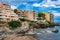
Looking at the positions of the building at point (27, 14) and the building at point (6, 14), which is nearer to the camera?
the building at point (6, 14)

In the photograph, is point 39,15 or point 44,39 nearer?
point 44,39

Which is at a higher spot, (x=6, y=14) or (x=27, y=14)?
(x=6, y=14)

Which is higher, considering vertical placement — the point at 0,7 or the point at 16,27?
the point at 0,7

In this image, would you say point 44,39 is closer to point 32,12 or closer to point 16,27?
point 16,27

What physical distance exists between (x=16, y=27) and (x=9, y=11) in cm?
187

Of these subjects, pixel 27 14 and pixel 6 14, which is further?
pixel 27 14

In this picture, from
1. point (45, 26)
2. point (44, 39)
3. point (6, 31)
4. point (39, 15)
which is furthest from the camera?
point (39, 15)

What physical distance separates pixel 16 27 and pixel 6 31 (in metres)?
1.18

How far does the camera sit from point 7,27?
10.8 meters

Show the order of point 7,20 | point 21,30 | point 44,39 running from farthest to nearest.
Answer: point 7,20, point 21,30, point 44,39

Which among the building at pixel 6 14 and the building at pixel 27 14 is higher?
the building at pixel 6 14

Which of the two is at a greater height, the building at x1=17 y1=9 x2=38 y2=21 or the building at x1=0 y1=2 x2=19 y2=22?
the building at x1=0 y1=2 x2=19 y2=22

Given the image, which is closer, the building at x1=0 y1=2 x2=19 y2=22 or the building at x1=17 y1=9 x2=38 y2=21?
the building at x1=0 y1=2 x2=19 y2=22

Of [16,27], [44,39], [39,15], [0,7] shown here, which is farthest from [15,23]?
[39,15]
